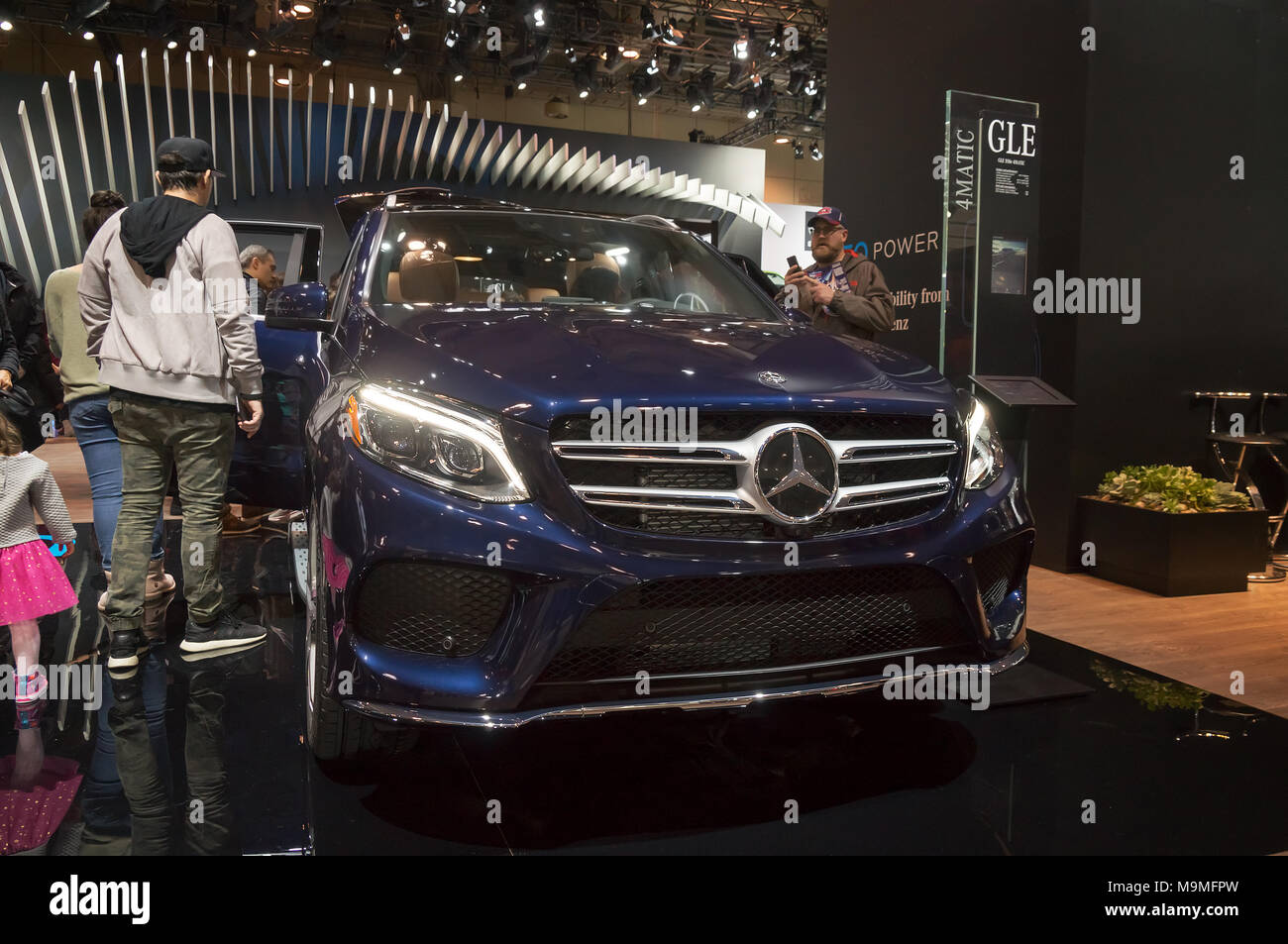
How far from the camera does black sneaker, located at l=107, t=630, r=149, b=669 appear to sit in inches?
117

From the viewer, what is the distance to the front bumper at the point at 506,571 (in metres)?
1.71

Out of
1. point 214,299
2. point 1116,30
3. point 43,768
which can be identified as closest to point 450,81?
point 1116,30

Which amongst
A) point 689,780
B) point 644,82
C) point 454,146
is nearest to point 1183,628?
point 689,780

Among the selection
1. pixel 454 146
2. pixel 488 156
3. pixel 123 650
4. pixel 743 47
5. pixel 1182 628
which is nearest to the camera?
pixel 123 650

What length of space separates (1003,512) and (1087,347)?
3615 millimetres

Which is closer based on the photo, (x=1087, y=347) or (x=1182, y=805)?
(x=1182, y=805)

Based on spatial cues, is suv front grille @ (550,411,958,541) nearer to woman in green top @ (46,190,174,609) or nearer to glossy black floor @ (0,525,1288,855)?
glossy black floor @ (0,525,1288,855)

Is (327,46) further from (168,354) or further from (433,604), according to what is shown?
(433,604)

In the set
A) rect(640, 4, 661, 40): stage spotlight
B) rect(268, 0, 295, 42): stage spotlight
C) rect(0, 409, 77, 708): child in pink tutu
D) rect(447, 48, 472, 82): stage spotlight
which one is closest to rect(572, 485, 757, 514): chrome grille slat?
rect(0, 409, 77, 708): child in pink tutu

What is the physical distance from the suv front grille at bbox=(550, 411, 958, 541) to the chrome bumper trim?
0.31m

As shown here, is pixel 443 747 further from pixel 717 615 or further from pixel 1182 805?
pixel 1182 805

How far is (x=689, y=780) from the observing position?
225cm

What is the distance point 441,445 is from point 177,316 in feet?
5.08

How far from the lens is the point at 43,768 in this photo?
2.27 m
